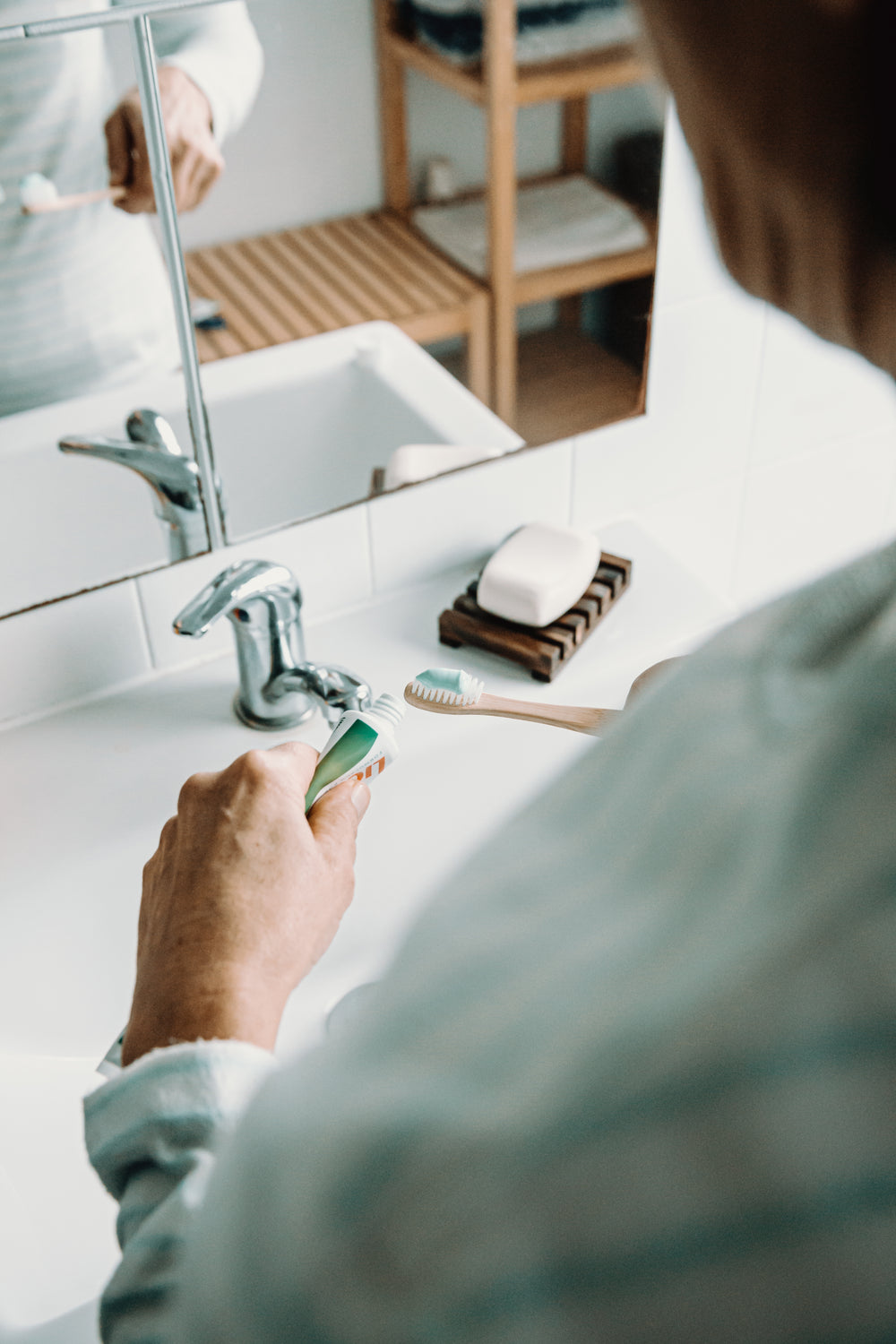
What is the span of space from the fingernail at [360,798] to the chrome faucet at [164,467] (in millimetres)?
262

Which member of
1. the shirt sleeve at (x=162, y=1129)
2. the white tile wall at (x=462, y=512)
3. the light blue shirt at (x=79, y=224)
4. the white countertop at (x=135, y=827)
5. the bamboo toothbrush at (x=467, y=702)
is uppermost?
the light blue shirt at (x=79, y=224)

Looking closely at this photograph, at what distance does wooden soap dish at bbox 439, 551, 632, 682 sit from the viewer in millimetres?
832

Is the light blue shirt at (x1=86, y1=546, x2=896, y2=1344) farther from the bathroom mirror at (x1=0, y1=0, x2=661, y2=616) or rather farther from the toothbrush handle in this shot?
the bathroom mirror at (x1=0, y1=0, x2=661, y2=616)

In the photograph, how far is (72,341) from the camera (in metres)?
0.72

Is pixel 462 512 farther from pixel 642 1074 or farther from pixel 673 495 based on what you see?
pixel 642 1074

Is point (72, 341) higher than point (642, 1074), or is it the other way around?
point (642, 1074)

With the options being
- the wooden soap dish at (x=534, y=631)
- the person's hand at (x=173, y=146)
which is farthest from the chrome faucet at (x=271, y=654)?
the person's hand at (x=173, y=146)

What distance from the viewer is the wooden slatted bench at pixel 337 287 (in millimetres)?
749

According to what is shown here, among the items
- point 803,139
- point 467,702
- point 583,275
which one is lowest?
point 467,702

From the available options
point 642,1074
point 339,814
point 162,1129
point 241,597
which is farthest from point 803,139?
point 241,597

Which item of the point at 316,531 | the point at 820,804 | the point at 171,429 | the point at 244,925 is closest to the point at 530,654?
the point at 316,531

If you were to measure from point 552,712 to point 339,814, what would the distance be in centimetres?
16

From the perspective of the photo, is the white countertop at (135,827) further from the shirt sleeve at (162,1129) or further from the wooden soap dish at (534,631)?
the shirt sleeve at (162,1129)

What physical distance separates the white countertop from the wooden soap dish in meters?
0.01
